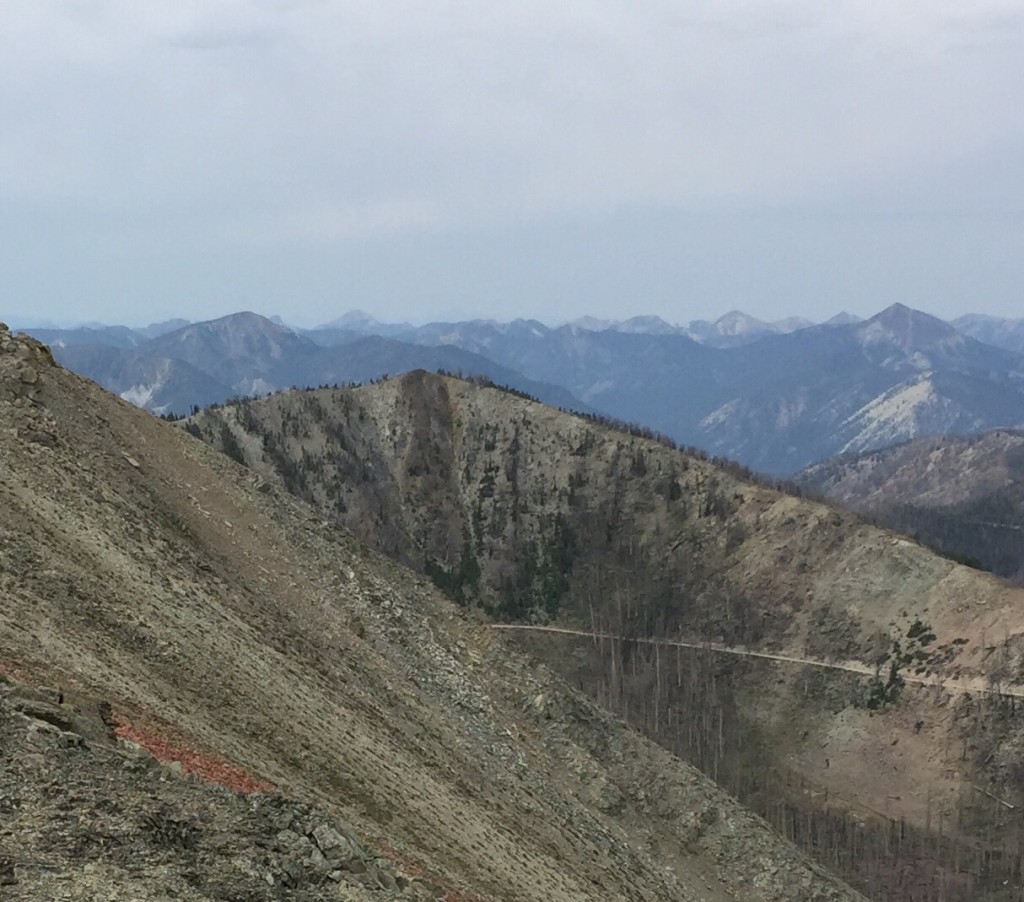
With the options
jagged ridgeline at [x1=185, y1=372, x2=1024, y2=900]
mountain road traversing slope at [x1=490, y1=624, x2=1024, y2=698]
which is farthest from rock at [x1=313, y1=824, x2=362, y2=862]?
jagged ridgeline at [x1=185, y1=372, x2=1024, y2=900]

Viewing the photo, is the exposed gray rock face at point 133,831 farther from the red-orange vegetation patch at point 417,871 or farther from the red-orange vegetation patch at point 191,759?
the red-orange vegetation patch at point 417,871

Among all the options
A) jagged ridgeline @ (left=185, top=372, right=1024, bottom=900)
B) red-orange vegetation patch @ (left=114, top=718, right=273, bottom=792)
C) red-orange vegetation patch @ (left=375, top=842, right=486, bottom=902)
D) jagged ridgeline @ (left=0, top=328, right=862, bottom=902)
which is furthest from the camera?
jagged ridgeline @ (left=185, top=372, right=1024, bottom=900)

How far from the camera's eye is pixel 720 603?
413 feet

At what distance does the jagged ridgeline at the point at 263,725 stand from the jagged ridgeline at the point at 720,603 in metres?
37.8

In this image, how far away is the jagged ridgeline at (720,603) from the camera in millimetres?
93625

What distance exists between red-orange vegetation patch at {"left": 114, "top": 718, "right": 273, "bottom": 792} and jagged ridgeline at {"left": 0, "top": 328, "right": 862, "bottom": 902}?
0.38ft

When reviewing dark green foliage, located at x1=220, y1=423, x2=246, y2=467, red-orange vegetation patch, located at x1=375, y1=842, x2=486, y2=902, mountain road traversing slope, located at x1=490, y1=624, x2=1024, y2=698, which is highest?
dark green foliage, located at x1=220, y1=423, x2=246, y2=467

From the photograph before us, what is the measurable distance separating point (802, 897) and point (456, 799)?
2600 cm

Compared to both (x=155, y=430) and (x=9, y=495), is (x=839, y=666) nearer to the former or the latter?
(x=155, y=430)

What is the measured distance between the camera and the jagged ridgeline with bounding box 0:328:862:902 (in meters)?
18.2

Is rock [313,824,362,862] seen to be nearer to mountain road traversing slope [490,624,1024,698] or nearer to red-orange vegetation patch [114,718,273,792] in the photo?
red-orange vegetation patch [114,718,273,792]

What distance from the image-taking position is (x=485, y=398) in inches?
6161

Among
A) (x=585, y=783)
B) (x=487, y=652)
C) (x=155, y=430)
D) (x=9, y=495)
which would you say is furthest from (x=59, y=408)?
(x=585, y=783)

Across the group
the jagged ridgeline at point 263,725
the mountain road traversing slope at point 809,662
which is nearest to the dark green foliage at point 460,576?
the mountain road traversing slope at point 809,662
